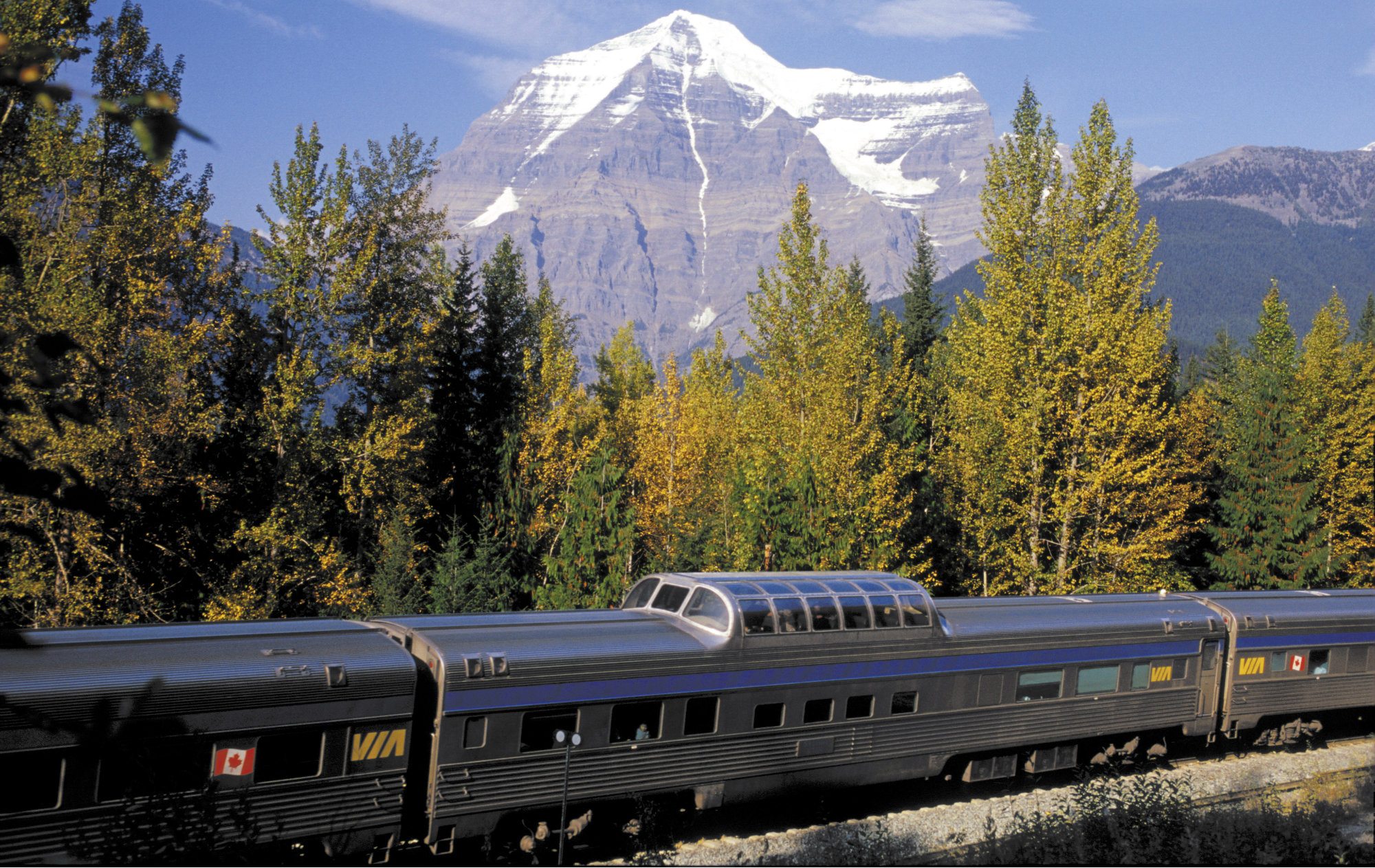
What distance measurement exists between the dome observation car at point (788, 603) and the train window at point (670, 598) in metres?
0.02

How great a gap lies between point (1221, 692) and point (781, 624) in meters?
12.3

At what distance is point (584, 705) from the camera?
601 inches

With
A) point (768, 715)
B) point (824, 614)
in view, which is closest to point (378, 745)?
point (768, 715)

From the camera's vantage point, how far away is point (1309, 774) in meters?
21.9

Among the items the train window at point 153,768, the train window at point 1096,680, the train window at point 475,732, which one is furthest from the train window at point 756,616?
the train window at point 153,768

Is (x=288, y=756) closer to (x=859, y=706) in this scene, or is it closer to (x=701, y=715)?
(x=701, y=715)

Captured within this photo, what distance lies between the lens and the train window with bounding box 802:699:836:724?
17500 mm

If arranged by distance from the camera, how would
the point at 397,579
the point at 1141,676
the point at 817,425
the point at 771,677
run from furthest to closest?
the point at 817,425, the point at 397,579, the point at 1141,676, the point at 771,677

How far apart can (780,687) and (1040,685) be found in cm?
625

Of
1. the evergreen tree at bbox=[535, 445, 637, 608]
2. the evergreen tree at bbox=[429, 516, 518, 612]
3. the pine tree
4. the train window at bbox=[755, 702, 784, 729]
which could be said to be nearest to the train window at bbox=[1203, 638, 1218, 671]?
the pine tree

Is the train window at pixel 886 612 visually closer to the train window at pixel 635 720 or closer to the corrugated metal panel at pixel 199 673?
the train window at pixel 635 720

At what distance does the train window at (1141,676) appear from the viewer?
21.6 metres

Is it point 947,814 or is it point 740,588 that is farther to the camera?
point 947,814

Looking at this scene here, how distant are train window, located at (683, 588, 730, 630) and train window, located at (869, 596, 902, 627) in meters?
3.02
